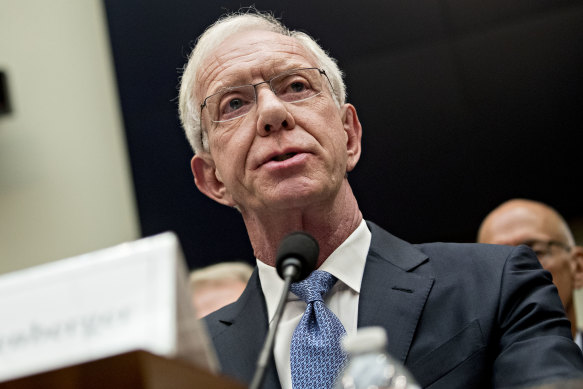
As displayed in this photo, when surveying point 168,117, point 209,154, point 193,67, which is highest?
point 193,67

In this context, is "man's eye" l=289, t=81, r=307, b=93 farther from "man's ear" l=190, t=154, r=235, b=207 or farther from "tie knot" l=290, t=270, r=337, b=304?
"tie knot" l=290, t=270, r=337, b=304

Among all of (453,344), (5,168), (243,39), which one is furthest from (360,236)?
(5,168)

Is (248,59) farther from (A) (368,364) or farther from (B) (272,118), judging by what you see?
(A) (368,364)

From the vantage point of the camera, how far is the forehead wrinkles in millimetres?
1690

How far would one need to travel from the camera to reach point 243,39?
177cm

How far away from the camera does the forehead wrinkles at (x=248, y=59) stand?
169 cm

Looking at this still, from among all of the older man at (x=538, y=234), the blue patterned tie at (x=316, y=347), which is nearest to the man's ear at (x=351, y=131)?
the blue patterned tie at (x=316, y=347)

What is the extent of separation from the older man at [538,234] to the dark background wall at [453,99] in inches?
9.5

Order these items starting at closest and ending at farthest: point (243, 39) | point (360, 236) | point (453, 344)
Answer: point (453, 344) → point (360, 236) → point (243, 39)

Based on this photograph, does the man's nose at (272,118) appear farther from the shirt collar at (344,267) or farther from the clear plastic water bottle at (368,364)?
the clear plastic water bottle at (368,364)

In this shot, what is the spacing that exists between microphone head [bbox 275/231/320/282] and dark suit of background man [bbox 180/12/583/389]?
351 mm

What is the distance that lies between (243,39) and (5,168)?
2055mm

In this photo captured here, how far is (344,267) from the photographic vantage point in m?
1.54

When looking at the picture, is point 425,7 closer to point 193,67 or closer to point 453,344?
point 193,67
